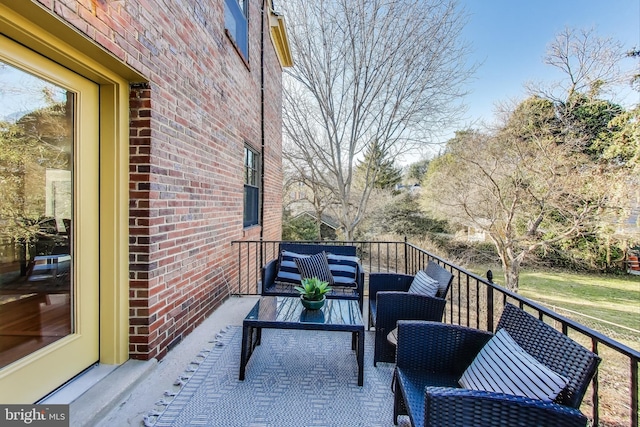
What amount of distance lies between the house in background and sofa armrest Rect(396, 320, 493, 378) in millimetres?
1757

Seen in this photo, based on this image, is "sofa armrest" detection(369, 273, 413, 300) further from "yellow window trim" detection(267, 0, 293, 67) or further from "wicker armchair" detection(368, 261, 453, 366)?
"yellow window trim" detection(267, 0, 293, 67)

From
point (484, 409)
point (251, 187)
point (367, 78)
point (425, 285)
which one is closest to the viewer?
point (484, 409)

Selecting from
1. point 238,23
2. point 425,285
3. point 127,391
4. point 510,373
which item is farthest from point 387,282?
point 238,23

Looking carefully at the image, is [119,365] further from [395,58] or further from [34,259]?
[395,58]

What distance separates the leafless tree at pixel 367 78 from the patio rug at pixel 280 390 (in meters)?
6.65

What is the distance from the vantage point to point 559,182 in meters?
8.03

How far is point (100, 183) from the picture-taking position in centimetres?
201

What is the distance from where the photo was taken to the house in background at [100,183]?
1.59 metres

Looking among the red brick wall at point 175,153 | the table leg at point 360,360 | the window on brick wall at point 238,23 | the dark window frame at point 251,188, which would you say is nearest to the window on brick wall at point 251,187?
the dark window frame at point 251,188

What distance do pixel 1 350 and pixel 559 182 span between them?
10494 mm

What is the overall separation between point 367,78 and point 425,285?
22.3ft

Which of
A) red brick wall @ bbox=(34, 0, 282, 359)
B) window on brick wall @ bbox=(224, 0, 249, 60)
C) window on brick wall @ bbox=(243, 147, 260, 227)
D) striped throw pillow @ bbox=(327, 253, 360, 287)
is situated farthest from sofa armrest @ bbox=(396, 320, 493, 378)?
window on brick wall @ bbox=(224, 0, 249, 60)

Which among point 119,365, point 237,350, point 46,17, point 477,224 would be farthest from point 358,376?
point 477,224

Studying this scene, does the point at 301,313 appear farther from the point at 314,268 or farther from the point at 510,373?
the point at 510,373
